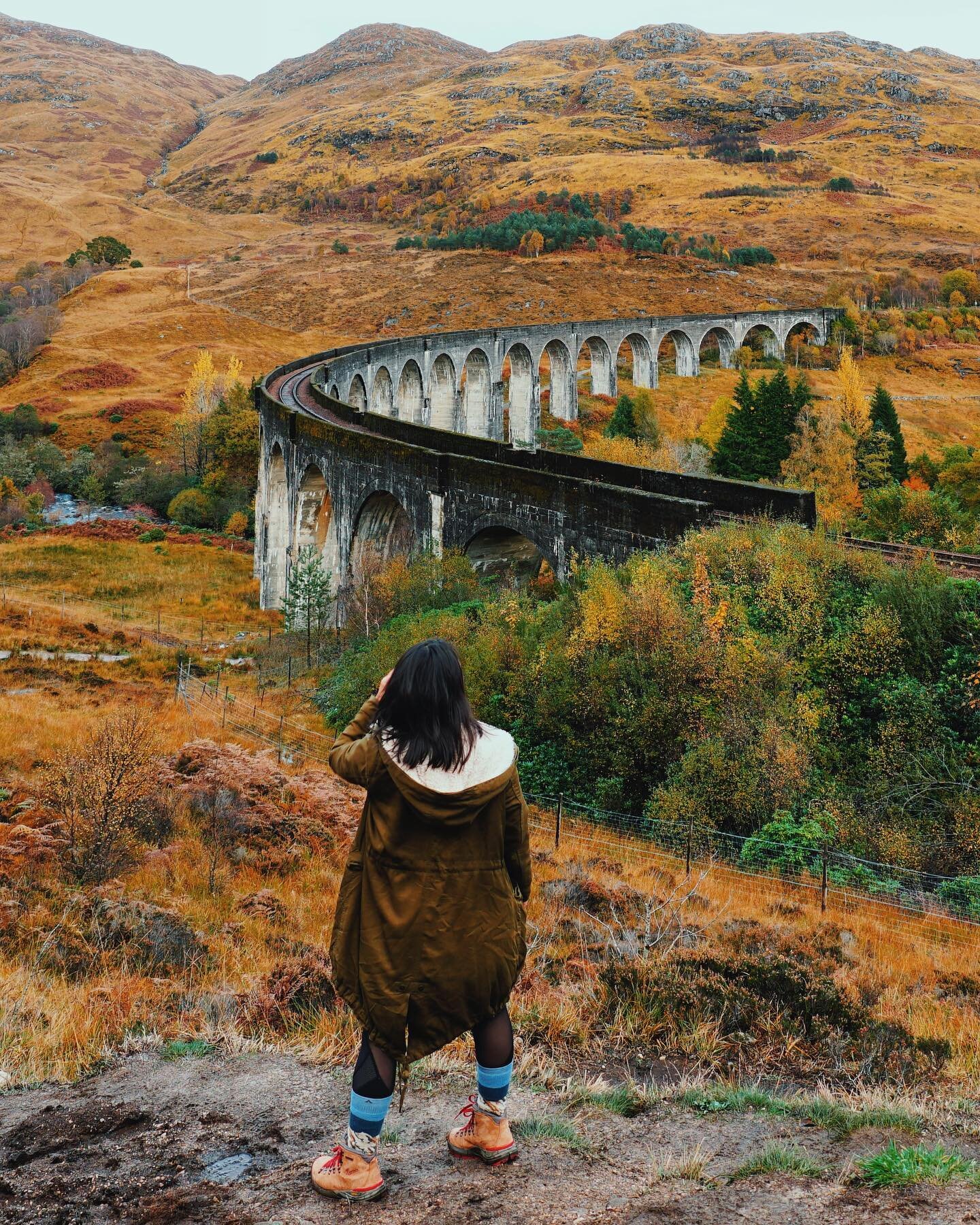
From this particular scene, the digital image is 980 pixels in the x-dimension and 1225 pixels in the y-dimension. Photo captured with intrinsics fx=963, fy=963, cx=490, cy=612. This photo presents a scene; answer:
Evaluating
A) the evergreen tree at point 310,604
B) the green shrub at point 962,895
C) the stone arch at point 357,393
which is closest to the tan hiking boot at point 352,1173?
the green shrub at point 962,895

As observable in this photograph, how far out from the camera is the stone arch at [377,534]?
2828 cm

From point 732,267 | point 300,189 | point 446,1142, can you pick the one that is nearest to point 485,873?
point 446,1142

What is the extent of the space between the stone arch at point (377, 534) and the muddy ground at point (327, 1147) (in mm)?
23978

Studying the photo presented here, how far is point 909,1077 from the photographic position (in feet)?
16.7

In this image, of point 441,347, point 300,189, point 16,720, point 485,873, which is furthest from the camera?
point 300,189

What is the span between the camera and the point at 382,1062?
3.43m

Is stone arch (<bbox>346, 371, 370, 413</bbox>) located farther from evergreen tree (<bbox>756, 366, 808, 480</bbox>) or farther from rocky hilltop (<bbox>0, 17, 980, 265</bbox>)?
rocky hilltop (<bbox>0, 17, 980, 265</bbox>)

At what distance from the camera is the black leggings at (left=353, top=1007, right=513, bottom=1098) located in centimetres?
342

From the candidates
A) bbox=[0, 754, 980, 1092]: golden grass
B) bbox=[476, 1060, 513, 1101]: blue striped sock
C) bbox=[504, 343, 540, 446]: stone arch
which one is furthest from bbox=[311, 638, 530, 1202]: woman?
bbox=[504, 343, 540, 446]: stone arch

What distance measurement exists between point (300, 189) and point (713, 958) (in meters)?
171

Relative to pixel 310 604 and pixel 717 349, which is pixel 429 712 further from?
pixel 717 349

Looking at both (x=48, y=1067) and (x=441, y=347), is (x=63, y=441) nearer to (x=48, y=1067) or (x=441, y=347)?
(x=441, y=347)

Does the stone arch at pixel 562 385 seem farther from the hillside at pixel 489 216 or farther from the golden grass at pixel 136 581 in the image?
the golden grass at pixel 136 581

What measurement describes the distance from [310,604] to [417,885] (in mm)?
24409
